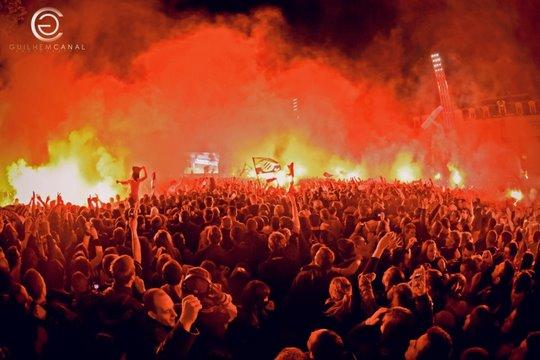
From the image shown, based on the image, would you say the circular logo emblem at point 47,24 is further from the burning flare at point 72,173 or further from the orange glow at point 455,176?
the orange glow at point 455,176

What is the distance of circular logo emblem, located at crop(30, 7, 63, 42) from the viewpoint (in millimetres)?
20156

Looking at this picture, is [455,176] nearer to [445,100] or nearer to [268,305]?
[445,100]

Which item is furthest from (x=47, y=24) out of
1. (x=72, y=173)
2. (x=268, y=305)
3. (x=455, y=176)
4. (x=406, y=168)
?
(x=455, y=176)

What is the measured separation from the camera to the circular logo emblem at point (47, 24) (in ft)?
66.1

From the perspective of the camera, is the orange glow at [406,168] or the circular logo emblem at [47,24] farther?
the orange glow at [406,168]

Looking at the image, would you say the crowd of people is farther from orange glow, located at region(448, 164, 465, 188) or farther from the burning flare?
orange glow, located at region(448, 164, 465, 188)

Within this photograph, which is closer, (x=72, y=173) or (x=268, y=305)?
(x=268, y=305)

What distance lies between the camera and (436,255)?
4.97 meters

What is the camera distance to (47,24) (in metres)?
20.4

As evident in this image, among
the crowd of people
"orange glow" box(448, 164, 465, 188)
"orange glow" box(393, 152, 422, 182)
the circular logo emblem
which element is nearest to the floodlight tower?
"orange glow" box(393, 152, 422, 182)

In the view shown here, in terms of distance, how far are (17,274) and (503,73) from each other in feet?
91.6

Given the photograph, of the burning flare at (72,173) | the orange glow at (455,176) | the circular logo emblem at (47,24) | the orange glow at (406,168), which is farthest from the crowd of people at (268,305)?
the orange glow at (406,168)

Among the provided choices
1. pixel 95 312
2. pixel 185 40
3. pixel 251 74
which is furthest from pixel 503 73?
pixel 95 312

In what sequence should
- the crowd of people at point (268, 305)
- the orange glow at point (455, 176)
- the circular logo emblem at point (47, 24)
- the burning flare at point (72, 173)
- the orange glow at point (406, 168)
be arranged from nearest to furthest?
the crowd of people at point (268, 305)
the circular logo emblem at point (47, 24)
the burning flare at point (72, 173)
the orange glow at point (455, 176)
the orange glow at point (406, 168)
